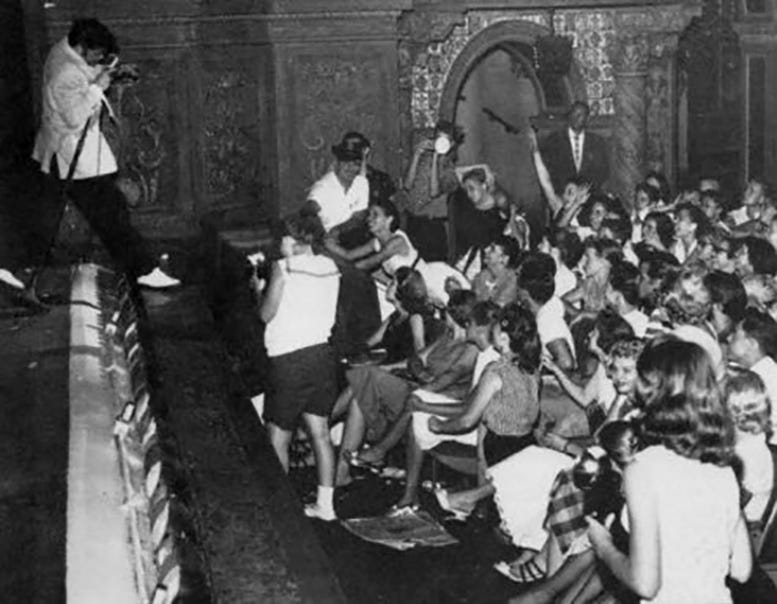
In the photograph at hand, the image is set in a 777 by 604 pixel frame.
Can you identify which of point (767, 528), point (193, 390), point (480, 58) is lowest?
point (767, 528)

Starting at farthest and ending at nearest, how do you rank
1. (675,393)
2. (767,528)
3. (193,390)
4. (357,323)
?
(357,323)
(193,390)
(767,528)
(675,393)

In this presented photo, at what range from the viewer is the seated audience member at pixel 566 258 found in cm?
942

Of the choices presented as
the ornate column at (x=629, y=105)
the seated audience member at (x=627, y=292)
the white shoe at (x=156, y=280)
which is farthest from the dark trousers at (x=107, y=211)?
the ornate column at (x=629, y=105)

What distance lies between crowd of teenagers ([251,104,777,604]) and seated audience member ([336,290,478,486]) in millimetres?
13

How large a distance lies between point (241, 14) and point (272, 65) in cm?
59

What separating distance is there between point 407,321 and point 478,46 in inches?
258

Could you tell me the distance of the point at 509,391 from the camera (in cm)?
690

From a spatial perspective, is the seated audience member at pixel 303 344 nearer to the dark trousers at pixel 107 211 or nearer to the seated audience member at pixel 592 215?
the dark trousers at pixel 107 211

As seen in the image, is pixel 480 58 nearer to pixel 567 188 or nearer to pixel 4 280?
pixel 567 188

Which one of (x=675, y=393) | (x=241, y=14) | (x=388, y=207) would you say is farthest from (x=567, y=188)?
(x=675, y=393)

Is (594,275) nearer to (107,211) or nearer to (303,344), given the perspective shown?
(303,344)

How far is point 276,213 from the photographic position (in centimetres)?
1286

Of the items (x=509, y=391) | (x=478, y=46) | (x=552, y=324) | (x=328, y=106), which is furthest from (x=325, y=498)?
(x=478, y=46)

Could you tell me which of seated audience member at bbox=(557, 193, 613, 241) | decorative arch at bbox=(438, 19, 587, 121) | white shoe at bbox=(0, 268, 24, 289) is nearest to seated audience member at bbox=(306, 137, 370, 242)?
seated audience member at bbox=(557, 193, 613, 241)
